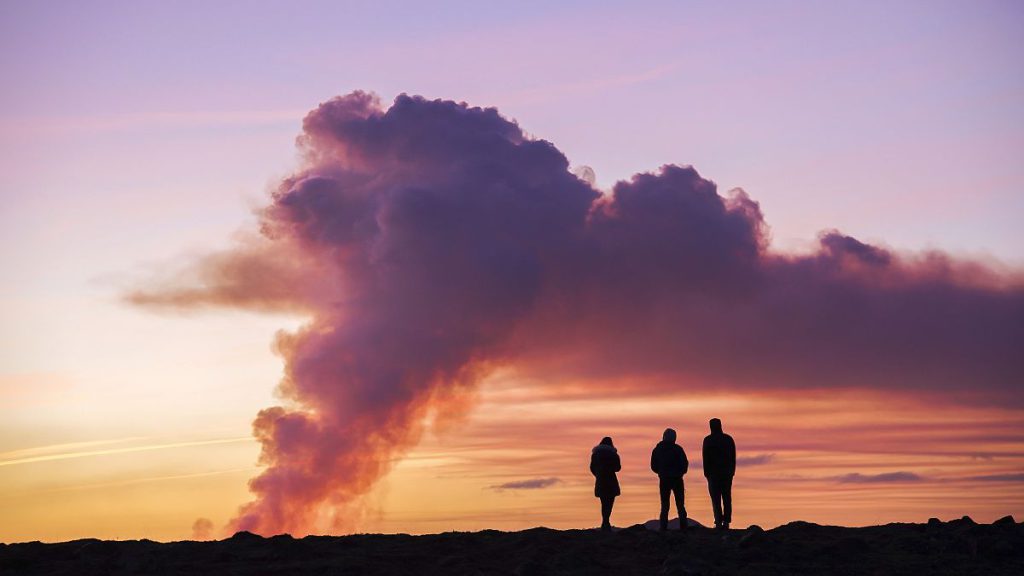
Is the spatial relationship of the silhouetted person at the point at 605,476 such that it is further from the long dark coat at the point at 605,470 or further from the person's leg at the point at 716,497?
the person's leg at the point at 716,497

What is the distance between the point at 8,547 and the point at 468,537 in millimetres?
11937

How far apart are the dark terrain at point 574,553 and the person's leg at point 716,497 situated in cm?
138

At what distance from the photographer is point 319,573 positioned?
28953 millimetres

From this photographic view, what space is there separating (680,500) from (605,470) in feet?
7.92

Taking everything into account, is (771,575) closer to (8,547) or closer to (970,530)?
(970,530)

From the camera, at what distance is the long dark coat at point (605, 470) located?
35.5m

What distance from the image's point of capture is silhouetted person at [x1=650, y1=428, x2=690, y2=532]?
33.9 metres

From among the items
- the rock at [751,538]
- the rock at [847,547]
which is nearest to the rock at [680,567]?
the rock at [751,538]

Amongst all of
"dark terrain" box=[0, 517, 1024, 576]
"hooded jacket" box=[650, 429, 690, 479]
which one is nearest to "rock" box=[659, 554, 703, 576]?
"dark terrain" box=[0, 517, 1024, 576]

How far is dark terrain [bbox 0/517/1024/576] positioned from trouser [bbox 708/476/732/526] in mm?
1412

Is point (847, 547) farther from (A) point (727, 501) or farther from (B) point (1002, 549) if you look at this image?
(A) point (727, 501)

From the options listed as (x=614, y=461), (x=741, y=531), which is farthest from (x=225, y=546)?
(x=741, y=531)

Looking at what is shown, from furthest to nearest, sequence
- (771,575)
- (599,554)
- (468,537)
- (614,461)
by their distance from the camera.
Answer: (614,461)
(468,537)
(599,554)
(771,575)

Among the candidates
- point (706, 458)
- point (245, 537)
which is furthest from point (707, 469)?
point (245, 537)
